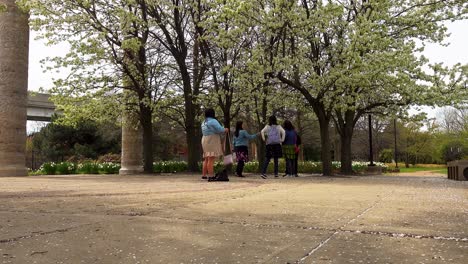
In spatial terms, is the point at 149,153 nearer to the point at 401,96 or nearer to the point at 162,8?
A: the point at 162,8

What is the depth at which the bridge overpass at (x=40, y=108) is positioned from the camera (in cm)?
4475

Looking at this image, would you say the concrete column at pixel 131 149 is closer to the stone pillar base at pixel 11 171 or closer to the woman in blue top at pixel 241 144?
the stone pillar base at pixel 11 171

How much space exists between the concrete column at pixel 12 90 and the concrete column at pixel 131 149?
14.4 ft

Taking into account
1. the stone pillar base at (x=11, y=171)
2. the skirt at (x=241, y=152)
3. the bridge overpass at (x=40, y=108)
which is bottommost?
the stone pillar base at (x=11, y=171)

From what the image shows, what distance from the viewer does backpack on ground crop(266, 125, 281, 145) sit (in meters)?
12.5

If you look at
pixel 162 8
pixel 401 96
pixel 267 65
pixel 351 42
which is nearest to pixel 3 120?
pixel 162 8

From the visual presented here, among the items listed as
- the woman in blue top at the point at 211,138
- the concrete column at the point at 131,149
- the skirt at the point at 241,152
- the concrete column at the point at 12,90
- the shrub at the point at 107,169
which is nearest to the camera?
the woman in blue top at the point at 211,138

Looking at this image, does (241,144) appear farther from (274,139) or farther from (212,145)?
(212,145)

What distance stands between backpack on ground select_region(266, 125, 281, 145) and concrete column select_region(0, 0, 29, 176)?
9925mm

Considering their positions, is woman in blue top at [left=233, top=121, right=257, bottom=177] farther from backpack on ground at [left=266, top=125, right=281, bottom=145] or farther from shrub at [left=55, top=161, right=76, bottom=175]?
shrub at [left=55, top=161, right=76, bottom=175]

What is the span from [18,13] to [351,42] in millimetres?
12609

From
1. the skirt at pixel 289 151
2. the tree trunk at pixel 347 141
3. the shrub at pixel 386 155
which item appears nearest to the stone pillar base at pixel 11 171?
the skirt at pixel 289 151

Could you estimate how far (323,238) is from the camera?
3.21 metres

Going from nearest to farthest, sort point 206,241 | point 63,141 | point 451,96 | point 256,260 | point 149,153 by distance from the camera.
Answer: point 256,260 → point 206,241 → point 451,96 → point 149,153 → point 63,141
